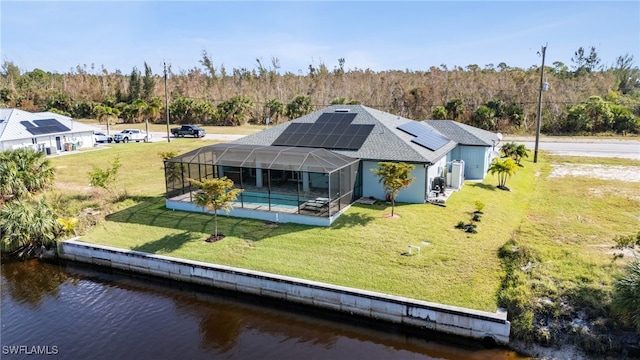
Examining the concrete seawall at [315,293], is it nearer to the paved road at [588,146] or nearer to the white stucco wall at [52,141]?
→ the white stucco wall at [52,141]

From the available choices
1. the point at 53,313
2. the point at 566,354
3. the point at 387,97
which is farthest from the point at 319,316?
the point at 387,97

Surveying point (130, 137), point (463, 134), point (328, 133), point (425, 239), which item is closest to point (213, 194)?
point (425, 239)

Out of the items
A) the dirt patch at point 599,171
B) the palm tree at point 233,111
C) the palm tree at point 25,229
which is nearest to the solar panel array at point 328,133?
the palm tree at point 25,229

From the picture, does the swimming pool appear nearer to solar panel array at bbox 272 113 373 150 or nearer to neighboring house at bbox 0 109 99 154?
solar panel array at bbox 272 113 373 150

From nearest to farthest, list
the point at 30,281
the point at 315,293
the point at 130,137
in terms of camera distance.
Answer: the point at 315,293 < the point at 30,281 < the point at 130,137

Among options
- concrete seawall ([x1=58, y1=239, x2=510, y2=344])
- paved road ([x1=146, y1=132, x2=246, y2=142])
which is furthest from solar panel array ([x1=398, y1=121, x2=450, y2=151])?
paved road ([x1=146, y1=132, x2=246, y2=142])

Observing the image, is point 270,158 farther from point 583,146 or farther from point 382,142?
point 583,146
